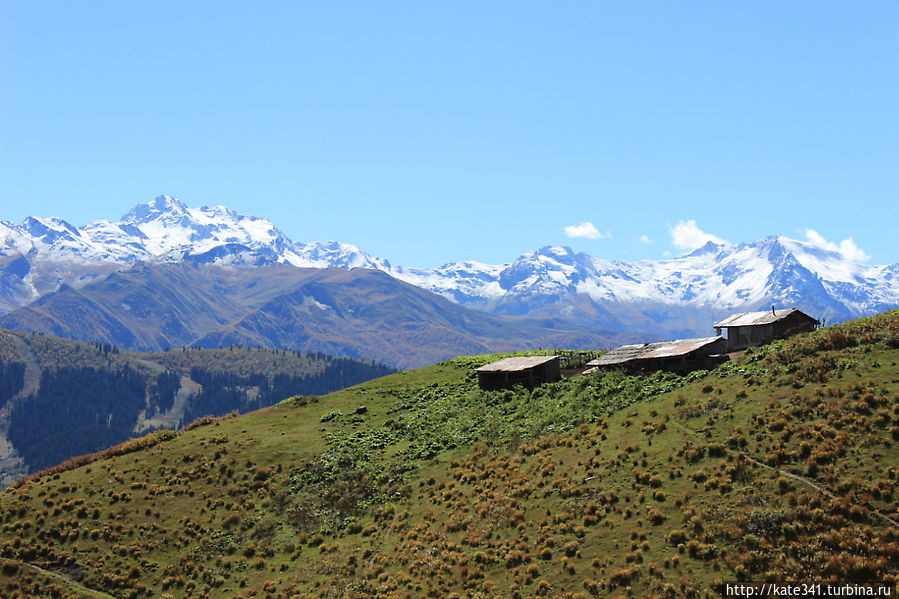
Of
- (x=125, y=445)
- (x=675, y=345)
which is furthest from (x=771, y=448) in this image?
(x=125, y=445)

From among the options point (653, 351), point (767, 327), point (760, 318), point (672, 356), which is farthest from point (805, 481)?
point (760, 318)

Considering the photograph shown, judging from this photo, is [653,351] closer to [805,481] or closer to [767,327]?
[767,327]

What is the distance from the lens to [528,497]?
45125mm

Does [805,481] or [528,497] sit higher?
[805,481]

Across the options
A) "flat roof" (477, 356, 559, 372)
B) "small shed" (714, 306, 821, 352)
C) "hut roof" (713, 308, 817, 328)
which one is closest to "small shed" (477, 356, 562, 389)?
"flat roof" (477, 356, 559, 372)

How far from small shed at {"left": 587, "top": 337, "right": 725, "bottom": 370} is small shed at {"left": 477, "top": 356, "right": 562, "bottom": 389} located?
554 centimetres

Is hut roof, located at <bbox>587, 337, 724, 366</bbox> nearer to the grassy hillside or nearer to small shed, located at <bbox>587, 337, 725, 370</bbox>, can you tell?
small shed, located at <bbox>587, 337, 725, 370</bbox>

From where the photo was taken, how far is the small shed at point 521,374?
3022 inches

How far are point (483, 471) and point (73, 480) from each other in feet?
127

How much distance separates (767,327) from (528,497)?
46.0 metres

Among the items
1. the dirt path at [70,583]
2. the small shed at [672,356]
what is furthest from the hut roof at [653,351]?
the dirt path at [70,583]

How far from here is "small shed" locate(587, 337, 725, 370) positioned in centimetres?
6675

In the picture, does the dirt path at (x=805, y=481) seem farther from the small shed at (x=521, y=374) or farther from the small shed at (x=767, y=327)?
the small shed at (x=767, y=327)

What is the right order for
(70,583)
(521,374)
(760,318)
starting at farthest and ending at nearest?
(760,318)
(521,374)
(70,583)
